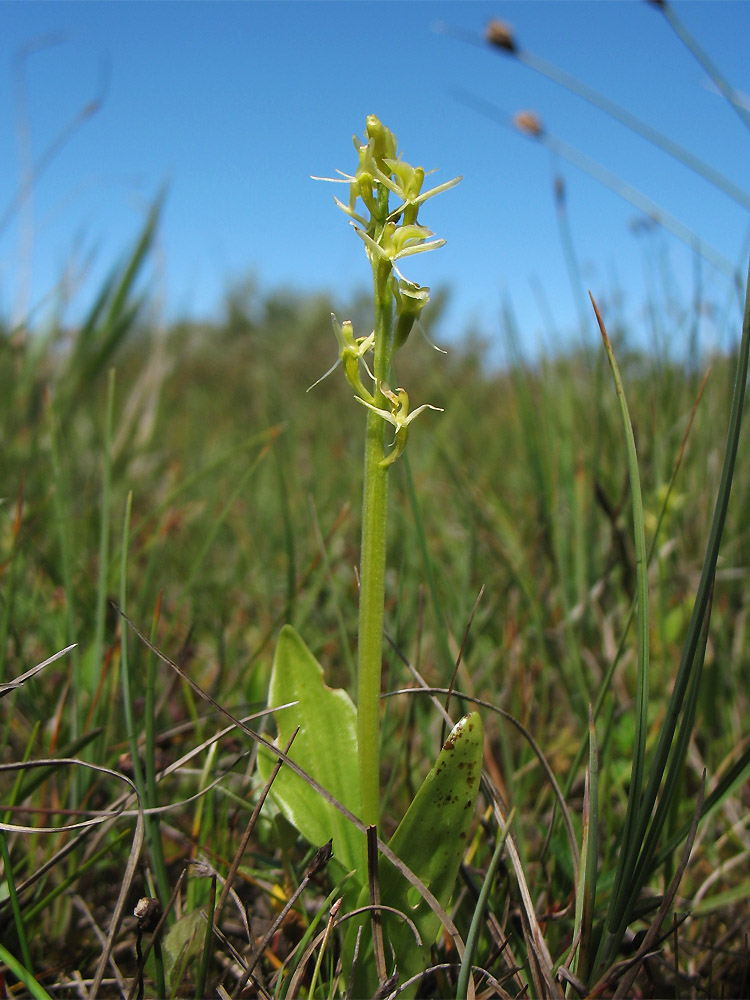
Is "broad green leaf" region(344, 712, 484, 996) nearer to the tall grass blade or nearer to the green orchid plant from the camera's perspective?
the green orchid plant

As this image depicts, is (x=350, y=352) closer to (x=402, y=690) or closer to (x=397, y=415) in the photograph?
(x=397, y=415)

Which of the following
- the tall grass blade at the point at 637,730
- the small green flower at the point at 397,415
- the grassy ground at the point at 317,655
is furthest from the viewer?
the grassy ground at the point at 317,655

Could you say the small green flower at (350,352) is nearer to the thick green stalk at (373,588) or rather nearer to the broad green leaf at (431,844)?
the thick green stalk at (373,588)

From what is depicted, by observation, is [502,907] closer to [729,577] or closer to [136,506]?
[729,577]

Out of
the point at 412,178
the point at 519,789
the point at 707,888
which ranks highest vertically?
the point at 412,178

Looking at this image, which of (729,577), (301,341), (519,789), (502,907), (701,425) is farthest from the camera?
(301,341)

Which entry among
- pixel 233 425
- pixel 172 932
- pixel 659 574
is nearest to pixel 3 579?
pixel 172 932

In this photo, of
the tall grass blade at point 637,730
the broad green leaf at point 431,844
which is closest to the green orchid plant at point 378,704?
the broad green leaf at point 431,844
